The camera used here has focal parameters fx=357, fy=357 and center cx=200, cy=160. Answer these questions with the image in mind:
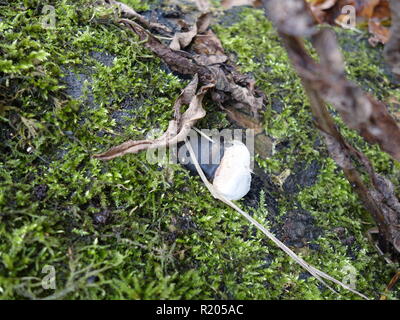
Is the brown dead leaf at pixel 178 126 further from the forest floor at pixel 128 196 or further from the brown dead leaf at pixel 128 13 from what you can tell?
the brown dead leaf at pixel 128 13

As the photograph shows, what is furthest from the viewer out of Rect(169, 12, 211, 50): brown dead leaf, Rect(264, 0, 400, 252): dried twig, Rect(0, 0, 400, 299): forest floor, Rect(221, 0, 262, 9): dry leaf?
Rect(221, 0, 262, 9): dry leaf

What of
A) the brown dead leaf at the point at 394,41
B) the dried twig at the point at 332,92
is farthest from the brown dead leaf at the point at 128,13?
the brown dead leaf at the point at 394,41

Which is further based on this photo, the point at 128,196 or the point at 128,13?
the point at 128,13

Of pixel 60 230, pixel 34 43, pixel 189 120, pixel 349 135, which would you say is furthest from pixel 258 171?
pixel 34 43

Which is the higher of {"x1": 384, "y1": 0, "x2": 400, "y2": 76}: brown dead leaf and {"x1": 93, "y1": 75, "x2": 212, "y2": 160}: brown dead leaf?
{"x1": 384, "y1": 0, "x2": 400, "y2": 76}: brown dead leaf

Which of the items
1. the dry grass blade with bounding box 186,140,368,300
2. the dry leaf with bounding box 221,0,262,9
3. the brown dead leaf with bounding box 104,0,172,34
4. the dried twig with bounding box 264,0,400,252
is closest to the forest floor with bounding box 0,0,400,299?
the dry grass blade with bounding box 186,140,368,300

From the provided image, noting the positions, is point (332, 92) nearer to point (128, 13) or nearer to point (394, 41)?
point (394, 41)

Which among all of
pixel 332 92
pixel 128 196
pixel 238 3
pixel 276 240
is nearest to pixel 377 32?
pixel 238 3

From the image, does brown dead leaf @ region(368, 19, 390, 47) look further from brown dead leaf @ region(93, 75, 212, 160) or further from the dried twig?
brown dead leaf @ region(93, 75, 212, 160)

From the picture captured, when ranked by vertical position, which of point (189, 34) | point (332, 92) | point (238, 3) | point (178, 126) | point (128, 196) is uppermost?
point (238, 3)

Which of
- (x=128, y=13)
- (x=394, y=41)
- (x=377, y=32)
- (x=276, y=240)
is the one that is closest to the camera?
(x=394, y=41)
